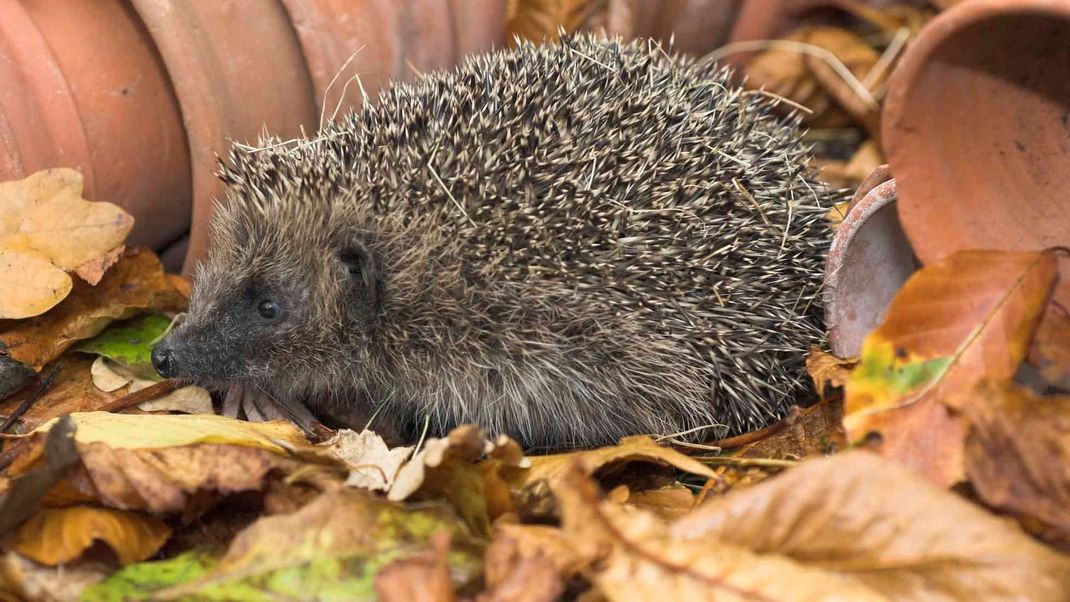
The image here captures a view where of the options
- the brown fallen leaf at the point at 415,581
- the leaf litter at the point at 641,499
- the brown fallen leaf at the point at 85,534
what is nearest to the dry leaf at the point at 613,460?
the leaf litter at the point at 641,499

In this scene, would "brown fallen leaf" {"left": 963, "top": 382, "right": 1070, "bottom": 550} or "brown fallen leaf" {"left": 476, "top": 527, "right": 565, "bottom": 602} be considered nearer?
"brown fallen leaf" {"left": 476, "top": 527, "right": 565, "bottom": 602}

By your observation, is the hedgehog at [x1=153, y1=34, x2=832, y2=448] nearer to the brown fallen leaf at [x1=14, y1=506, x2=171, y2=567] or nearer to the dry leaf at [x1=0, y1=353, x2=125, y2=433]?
Result: the dry leaf at [x1=0, y1=353, x2=125, y2=433]

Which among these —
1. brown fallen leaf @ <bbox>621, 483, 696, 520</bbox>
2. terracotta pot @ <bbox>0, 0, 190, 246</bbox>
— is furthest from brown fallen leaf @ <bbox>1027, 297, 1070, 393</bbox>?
terracotta pot @ <bbox>0, 0, 190, 246</bbox>

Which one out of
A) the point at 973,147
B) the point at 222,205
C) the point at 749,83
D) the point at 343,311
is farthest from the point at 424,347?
the point at 749,83

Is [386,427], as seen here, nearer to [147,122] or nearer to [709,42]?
[147,122]

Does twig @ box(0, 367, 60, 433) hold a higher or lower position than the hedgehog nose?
lower

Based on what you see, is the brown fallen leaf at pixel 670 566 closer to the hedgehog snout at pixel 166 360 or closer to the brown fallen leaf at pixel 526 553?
the brown fallen leaf at pixel 526 553

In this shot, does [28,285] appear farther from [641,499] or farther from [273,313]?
[641,499]
